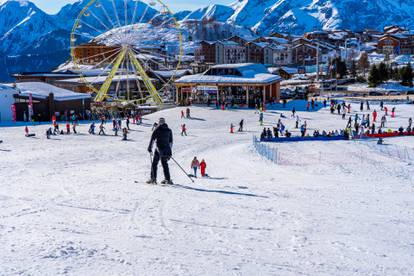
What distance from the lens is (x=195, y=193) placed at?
1106 centimetres

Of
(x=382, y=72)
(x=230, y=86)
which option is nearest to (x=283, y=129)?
(x=230, y=86)

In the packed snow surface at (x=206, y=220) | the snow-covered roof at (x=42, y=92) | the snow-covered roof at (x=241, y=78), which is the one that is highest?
the snow-covered roof at (x=241, y=78)

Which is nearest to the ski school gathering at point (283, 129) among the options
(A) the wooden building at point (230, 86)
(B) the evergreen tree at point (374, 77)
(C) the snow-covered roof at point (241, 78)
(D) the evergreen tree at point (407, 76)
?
(A) the wooden building at point (230, 86)

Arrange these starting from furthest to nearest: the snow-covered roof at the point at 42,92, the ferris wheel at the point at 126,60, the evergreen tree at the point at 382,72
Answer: the evergreen tree at the point at 382,72, the ferris wheel at the point at 126,60, the snow-covered roof at the point at 42,92

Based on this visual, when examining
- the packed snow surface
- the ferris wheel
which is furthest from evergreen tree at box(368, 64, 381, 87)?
the packed snow surface

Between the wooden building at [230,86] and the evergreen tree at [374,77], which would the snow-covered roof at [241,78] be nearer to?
the wooden building at [230,86]

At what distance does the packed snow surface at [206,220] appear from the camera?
6.22m

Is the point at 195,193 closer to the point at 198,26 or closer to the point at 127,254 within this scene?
the point at 127,254

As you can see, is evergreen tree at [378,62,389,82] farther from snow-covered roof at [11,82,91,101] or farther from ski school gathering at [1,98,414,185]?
snow-covered roof at [11,82,91,101]

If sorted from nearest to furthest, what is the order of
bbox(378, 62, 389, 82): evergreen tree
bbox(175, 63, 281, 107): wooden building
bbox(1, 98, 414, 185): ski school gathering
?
bbox(1, 98, 414, 185): ski school gathering < bbox(175, 63, 281, 107): wooden building < bbox(378, 62, 389, 82): evergreen tree

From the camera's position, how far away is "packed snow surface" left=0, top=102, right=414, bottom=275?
622 cm

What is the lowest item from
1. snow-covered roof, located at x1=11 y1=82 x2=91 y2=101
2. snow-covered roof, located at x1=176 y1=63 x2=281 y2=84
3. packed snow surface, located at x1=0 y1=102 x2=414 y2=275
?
packed snow surface, located at x1=0 y1=102 x2=414 y2=275

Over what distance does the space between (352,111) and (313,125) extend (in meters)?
8.80

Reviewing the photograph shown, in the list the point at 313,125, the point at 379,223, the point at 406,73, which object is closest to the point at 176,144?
the point at 313,125
